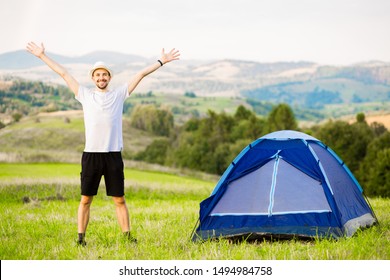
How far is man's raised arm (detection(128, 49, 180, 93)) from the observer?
7.75 m

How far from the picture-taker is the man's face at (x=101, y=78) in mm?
7633

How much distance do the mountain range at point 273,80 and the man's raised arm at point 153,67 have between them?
97.8 feet

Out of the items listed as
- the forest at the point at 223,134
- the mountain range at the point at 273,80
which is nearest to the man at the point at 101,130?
the forest at the point at 223,134

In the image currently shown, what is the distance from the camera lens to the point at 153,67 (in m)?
7.78

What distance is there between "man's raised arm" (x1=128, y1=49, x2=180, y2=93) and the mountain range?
29803mm

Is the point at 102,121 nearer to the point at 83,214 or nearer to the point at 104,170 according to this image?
the point at 104,170

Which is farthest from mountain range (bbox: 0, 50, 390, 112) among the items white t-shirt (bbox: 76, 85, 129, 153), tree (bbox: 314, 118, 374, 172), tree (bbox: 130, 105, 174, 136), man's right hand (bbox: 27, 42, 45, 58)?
white t-shirt (bbox: 76, 85, 129, 153)

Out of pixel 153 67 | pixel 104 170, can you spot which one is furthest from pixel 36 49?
pixel 104 170

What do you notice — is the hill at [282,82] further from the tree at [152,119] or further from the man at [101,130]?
the man at [101,130]

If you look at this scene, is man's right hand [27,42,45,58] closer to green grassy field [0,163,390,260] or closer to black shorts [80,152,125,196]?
black shorts [80,152,125,196]

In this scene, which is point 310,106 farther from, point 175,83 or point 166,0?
point 166,0

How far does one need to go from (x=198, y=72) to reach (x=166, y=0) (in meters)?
56.5

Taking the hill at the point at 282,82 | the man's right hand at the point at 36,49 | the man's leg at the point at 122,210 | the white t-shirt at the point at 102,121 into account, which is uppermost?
the hill at the point at 282,82

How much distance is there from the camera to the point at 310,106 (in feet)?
265
